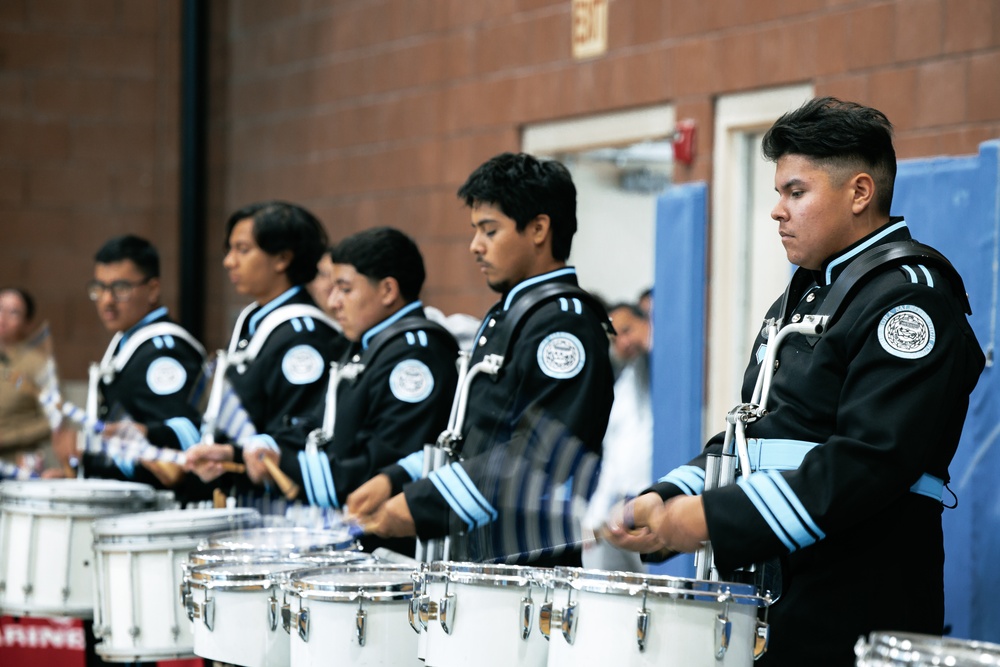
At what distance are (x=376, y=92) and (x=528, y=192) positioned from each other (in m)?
Answer: 4.53

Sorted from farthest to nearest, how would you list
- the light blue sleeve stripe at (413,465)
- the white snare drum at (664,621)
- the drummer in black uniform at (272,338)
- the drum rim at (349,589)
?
1. the drummer in black uniform at (272,338)
2. the light blue sleeve stripe at (413,465)
3. the drum rim at (349,589)
4. the white snare drum at (664,621)

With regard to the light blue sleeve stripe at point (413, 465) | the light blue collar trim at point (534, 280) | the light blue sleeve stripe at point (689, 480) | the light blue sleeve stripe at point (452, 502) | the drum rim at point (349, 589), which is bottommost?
the drum rim at point (349, 589)

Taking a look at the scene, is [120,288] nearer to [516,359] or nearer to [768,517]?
[516,359]

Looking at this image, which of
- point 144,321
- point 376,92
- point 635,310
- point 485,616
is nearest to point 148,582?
point 485,616

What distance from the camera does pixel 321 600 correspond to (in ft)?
9.28

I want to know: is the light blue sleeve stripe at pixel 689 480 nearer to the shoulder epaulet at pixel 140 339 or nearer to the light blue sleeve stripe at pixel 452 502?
the light blue sleeve stripe at pixel 452 502

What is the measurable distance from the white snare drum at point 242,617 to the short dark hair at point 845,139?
137cm

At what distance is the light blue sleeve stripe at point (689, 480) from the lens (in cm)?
262

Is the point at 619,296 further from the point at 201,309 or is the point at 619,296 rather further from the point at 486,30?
the point at 201,309

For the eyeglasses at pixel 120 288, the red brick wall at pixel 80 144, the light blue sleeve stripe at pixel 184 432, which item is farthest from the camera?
the red brick wall at pixel 80 144

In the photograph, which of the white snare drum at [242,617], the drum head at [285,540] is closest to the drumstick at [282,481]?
the drum head at [285,540]

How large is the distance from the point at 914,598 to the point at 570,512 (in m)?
0.63

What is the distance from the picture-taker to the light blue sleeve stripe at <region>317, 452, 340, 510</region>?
3789mm

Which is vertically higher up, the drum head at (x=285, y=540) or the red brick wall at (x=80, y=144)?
the red brick wall at (x=80, y=144)
